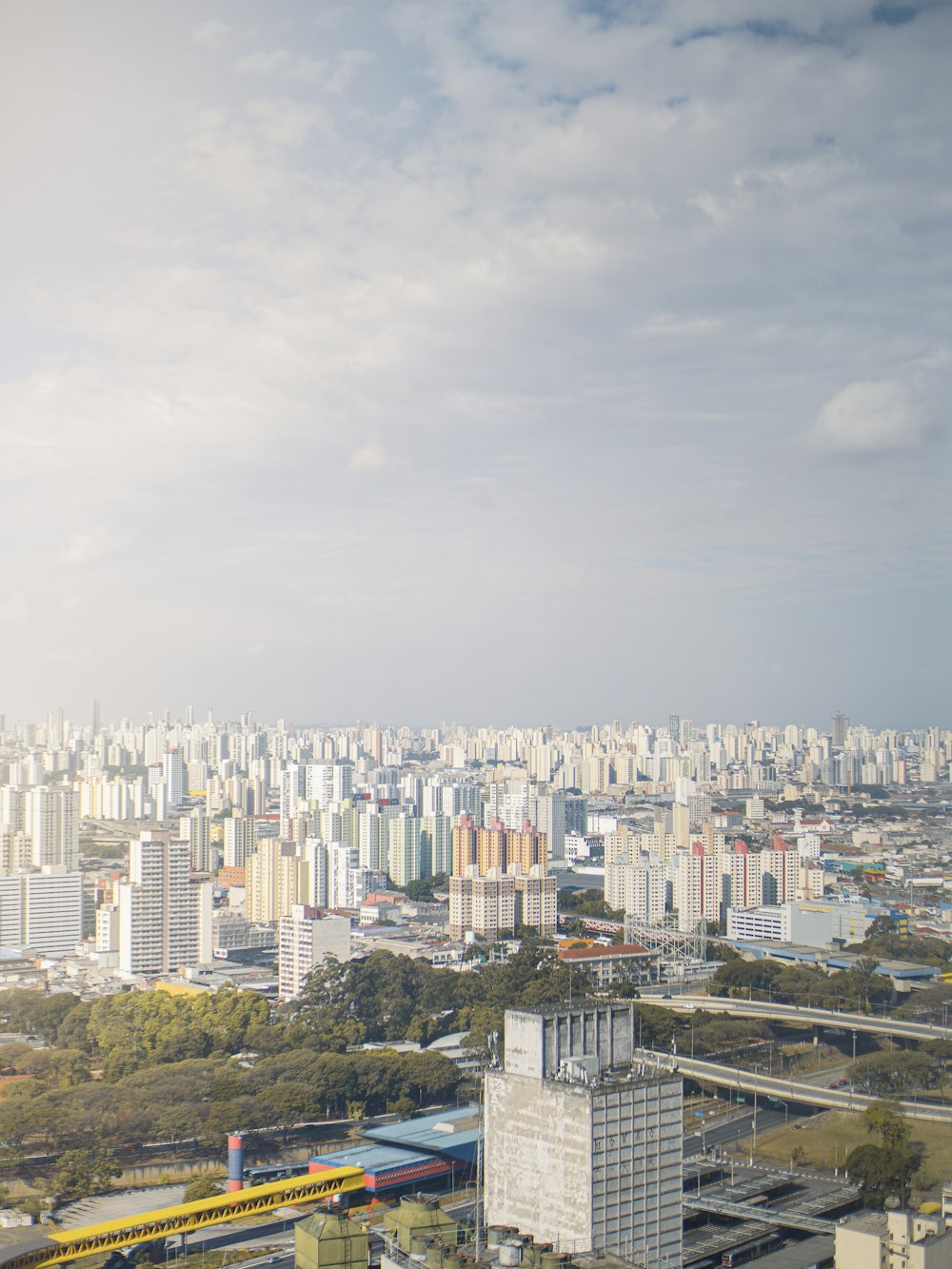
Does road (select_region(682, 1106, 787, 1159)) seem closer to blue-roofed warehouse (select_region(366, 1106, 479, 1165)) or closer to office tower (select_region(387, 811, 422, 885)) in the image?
blue-roofed warehouse (select_region(366, 1106, 479, 1165))

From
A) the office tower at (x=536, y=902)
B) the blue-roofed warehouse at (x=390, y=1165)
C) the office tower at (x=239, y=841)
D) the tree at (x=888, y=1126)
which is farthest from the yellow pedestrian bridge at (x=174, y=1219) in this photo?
the office tower at (x=239, y=841)

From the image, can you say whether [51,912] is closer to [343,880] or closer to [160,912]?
[160,912]

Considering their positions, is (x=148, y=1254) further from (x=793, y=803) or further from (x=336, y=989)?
(x=793, y=803)

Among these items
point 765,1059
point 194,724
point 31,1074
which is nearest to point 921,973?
point 765,1059

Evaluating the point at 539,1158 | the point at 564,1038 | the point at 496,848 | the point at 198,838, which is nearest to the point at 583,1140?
the point at 539,1158

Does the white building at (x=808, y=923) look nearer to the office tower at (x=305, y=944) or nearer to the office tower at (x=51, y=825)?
the office tower at (x=305, y=944)

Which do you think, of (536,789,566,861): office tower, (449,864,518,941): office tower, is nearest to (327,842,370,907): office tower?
(449,864,518,941): office tower
